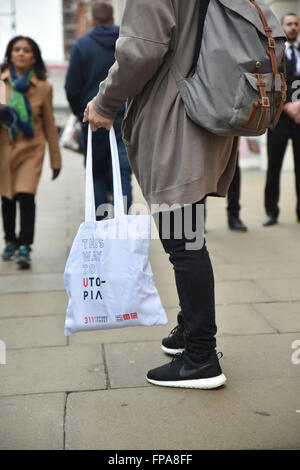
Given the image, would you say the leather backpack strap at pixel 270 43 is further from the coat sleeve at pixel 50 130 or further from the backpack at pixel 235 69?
the coat sleeve at pixel 50 130

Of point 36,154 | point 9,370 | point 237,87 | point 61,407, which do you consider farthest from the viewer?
point 36,154

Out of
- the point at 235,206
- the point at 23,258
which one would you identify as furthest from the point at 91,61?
the point at 235,206

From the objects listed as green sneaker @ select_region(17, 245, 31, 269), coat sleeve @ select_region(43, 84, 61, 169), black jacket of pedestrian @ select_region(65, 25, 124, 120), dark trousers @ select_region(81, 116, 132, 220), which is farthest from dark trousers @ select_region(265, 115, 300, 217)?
green sneaker @ select_region(17, 245, 31, 269)

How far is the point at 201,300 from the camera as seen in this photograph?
2615mm

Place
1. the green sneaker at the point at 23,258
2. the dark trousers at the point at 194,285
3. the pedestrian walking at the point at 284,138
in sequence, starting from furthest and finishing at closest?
the pedestrian walking at the point at 284,138 → the green sneaker at the point at 23,258 → the dark trousers at the point at 194,285

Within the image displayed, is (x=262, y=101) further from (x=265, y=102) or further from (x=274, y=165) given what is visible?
(x=274, y=165)

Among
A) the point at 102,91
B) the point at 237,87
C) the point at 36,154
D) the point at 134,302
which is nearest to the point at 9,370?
the point at 134,302

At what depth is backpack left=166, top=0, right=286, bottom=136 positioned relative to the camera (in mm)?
2363

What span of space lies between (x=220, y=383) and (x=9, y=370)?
3.17 ft

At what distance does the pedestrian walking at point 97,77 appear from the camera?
5.26 m

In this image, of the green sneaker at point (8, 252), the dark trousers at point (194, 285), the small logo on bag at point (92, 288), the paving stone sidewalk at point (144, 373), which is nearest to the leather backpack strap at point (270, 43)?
the dark trousers at point (194, 285)

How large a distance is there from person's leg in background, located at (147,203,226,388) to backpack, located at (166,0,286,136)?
1.25 feet

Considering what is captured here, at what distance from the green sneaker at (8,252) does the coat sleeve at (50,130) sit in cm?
75

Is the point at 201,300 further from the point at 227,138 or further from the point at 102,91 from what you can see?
the point at 102,91
